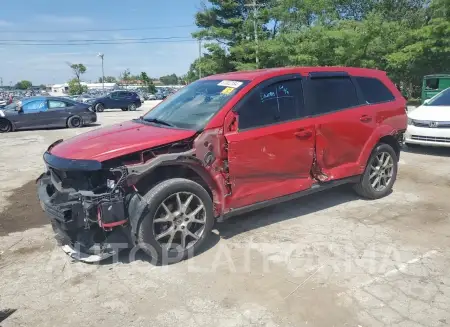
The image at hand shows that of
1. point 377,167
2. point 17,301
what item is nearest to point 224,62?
point 377,167

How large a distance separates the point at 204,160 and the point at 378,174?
9.55 feet

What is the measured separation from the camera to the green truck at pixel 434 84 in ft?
59.0

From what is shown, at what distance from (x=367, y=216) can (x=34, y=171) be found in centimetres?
646

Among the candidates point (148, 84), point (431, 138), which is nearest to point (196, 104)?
point (431, 138)

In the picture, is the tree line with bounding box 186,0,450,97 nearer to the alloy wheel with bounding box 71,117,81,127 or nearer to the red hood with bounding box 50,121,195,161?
the alloy wheel with bounding box 71,117,81,127

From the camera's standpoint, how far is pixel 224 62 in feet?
111

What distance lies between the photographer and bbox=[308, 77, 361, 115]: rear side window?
4730 millimetres

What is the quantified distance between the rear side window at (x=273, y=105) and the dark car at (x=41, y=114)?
13492 mm

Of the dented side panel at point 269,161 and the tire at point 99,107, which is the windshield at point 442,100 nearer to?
the dented side panel at point 269,161

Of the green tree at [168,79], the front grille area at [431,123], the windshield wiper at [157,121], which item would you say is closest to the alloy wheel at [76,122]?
the windshield wiper at [157,121]

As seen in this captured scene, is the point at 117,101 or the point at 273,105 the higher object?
the point at 117,101

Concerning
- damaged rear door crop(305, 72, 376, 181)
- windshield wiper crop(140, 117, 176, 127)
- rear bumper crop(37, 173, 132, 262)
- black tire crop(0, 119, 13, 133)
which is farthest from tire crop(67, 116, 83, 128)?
damaged rear door crop(305, 72, 376, 181)

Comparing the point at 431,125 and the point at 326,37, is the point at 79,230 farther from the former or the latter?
the point at 326,37

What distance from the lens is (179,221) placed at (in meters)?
3.79
